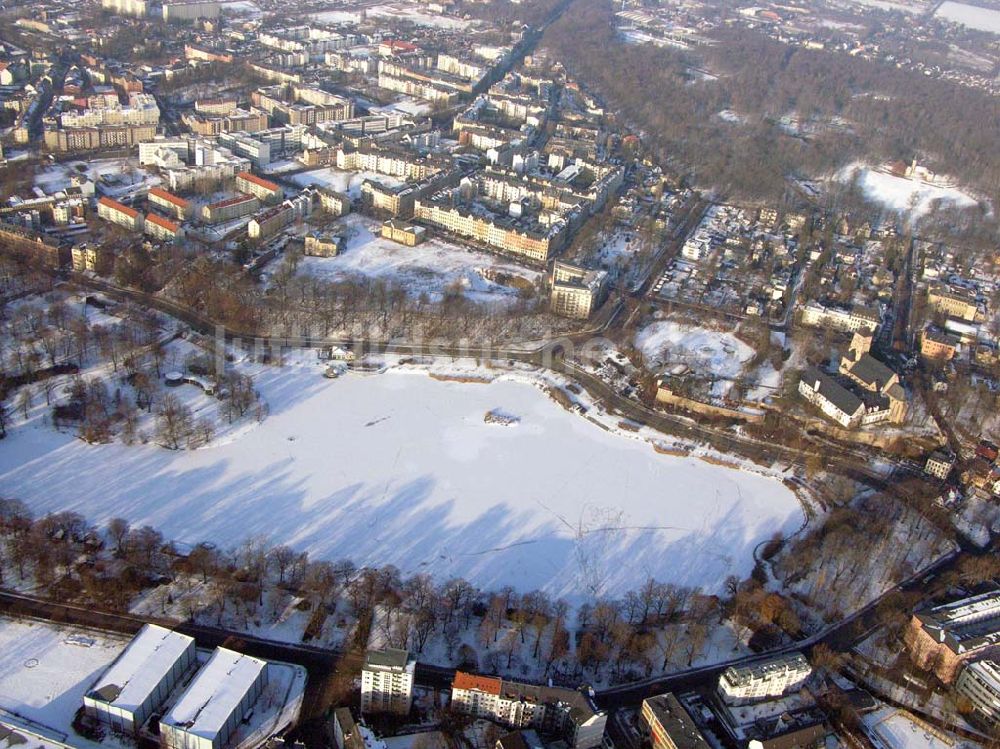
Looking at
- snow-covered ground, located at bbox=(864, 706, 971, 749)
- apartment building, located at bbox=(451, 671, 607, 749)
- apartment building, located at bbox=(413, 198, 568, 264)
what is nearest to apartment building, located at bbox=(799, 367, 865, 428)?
snow-covered ground, located at bbox=(864, 706, 971, 749)

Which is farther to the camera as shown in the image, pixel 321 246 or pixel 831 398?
pixel 321 246

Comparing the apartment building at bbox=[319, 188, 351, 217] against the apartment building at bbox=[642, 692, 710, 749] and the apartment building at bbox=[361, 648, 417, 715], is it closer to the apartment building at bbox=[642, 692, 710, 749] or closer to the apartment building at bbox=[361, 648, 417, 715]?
the apartment building at bbox=[361, 648, 417, 715]

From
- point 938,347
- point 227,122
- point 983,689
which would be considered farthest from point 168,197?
point 983,689

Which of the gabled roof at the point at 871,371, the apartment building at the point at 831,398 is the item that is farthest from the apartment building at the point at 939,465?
the gabled roof at the point at 871,371

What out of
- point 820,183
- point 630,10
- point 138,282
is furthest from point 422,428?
point 630,10

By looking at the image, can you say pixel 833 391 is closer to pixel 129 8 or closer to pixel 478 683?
pixel 478 683

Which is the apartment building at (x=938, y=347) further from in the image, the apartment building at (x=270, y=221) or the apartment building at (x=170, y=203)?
the apartment building at (x=170, y=203)

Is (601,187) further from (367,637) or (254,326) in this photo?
(367,637)
